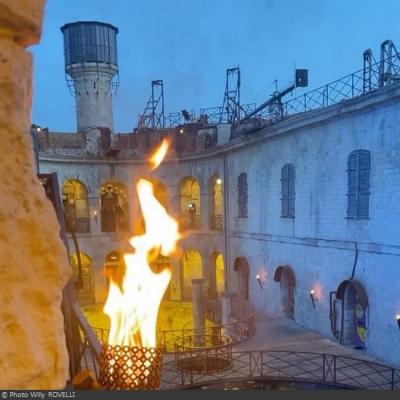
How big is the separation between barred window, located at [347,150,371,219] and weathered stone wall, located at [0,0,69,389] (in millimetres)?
12544

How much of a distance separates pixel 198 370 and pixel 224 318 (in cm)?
566

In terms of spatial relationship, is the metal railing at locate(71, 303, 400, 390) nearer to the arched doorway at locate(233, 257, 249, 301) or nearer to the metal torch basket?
the metal torch basket

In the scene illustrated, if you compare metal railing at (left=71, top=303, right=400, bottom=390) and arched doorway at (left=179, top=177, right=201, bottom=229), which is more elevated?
arched doorway at (left=179, top=177, right=201, bottom=229)

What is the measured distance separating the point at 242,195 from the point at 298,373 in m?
11.2

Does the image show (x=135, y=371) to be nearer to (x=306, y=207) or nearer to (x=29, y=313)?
(x=29, y=313)

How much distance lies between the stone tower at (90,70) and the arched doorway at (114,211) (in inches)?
192

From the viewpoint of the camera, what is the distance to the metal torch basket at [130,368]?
239 cm

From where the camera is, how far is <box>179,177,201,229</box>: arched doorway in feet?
83.5

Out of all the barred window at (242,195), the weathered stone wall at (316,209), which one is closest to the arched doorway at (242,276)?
the weathered stone wall at (316,209)

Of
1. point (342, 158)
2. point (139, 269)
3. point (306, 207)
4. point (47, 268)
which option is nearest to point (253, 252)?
point (306, 207)

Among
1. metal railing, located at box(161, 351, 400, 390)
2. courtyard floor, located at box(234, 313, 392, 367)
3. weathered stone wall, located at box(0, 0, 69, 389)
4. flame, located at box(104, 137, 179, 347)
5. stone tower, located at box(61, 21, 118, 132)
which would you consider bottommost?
courtyard floor, located at box(234, 313, 392, 367)

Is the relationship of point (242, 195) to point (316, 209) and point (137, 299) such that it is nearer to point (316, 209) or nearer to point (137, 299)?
point (316, 209)

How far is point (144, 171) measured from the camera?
987 inches

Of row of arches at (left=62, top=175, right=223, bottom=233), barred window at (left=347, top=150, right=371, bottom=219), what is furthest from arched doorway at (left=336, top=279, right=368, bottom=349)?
row of arches at (left=62, top=175, right=223, bottom=233)
